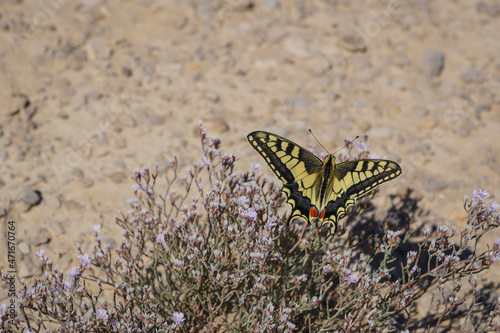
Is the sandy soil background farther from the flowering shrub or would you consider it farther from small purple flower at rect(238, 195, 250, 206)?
small purple flower at rect(238, 195, 250, 206)

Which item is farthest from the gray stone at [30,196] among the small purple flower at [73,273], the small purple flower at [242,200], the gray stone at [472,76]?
the gray stone at [472,76]

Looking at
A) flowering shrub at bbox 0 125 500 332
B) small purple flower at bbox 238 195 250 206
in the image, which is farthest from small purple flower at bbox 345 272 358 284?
small purple flower at bbox 238 195 250 206

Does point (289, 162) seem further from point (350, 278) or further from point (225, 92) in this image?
point (225, 92)

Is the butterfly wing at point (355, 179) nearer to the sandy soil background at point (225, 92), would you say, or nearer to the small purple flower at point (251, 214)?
the small purple flower at point (251, 214)

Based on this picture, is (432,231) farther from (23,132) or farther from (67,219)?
(23,132)

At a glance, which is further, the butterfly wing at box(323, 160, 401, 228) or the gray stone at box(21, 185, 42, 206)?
the gray stone at box(21, 185, 42, 206)

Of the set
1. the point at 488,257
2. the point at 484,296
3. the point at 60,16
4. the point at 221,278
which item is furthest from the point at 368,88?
the point at 60,16

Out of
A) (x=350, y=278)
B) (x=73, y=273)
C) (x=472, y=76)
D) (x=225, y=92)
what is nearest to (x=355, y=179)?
(x=350, y=278)
